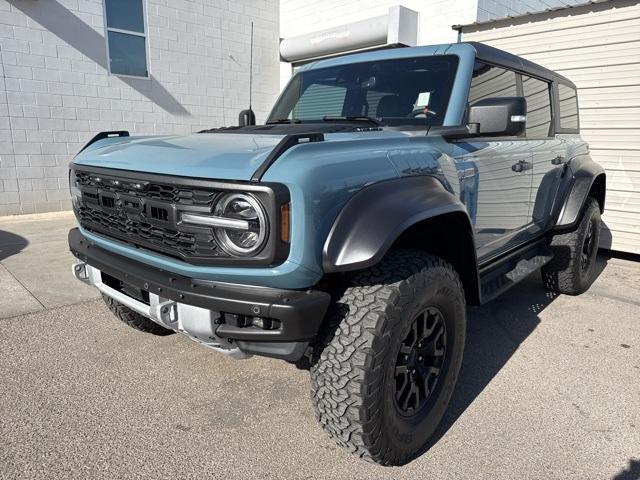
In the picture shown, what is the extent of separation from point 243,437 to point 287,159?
54.4 inches

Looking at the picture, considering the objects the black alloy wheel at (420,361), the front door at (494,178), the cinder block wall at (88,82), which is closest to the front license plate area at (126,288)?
the black alloy wheel at (420,361)

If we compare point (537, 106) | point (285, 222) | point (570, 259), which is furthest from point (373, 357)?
point (570, 259)

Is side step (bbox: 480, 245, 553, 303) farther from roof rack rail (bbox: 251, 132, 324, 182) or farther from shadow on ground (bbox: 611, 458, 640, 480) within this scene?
roof rack rail (bbox: 251, 132, 324, 182)

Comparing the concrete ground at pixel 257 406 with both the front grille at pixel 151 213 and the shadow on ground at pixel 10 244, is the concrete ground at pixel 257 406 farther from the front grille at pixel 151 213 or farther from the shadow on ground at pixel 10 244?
the shadow on ground at pixel 10 244

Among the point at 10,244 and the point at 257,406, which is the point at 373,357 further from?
the point at 10,244

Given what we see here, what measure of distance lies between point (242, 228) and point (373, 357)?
2.34 ft

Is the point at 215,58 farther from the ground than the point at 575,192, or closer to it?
farther from the ground

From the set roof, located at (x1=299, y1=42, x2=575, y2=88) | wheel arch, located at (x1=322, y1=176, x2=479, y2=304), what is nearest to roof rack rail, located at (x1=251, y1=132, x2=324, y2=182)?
wheel arch, located at (x1=322, y1=176, x2=479, y2=304)

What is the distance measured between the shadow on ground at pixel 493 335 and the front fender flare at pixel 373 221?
3.78ft

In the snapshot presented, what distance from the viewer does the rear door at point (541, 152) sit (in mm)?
3510

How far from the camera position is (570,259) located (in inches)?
161

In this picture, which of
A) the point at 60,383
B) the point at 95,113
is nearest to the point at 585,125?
the point at 60,383

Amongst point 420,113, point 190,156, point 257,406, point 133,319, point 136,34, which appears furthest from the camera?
point 136,34

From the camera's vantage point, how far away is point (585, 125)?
5867 mm
